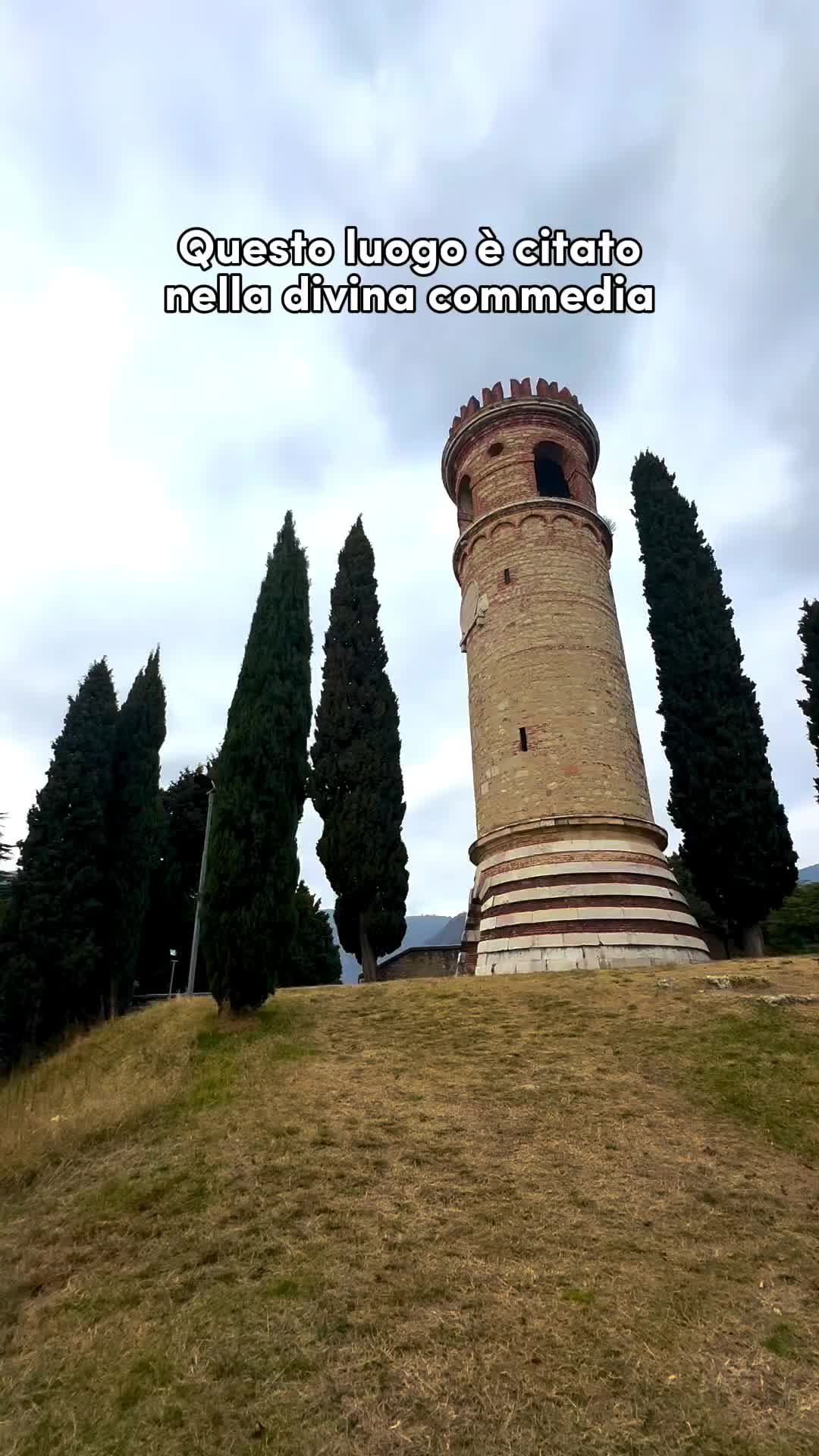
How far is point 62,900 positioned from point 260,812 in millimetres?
5783

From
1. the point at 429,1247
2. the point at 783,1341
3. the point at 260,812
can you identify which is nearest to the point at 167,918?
the point at 260,812

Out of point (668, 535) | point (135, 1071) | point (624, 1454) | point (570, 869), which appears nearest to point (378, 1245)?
point (624, 1454)

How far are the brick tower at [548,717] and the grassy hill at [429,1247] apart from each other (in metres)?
4.63

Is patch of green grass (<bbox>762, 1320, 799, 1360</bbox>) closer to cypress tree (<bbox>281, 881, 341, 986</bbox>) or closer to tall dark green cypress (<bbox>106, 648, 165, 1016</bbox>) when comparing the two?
tall dark green cypress (<bbox>106, 648, 165, 1016</bbox>)

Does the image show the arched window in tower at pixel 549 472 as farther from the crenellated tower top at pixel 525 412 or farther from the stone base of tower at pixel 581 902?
the stone base of tower at pixel 581 902

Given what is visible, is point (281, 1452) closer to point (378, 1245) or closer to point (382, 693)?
point (378, 1245)

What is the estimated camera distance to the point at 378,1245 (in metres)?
5.45

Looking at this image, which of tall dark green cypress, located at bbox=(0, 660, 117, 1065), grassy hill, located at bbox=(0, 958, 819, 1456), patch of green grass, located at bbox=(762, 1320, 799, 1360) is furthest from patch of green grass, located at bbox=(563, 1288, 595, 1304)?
tall dark green cypress, located at bbox=(0, 660, 117, 1065)

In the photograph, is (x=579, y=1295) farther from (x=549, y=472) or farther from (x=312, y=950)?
(x=312, y=950)

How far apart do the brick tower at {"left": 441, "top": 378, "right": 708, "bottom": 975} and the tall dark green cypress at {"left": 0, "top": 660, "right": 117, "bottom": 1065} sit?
8.17 metres

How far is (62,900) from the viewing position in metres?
15.2

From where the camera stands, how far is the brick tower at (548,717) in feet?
49.2

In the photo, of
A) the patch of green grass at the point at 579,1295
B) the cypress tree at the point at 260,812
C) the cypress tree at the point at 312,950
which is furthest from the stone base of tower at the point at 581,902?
the cypress tree at the point at 312,950

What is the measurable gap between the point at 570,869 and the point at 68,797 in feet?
35.7
